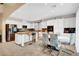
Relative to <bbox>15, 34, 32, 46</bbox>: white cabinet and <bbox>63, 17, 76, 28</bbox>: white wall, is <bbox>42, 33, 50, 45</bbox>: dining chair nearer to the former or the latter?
<bbox>15, 34, 32, 46</bbox>: white cabinet

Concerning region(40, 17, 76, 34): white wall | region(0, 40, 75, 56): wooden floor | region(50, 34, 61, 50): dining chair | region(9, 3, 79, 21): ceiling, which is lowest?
region(0, 40, 75, 56): wooden floor

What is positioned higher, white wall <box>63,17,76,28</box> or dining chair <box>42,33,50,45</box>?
white wall <box>63,17,76,28</box>

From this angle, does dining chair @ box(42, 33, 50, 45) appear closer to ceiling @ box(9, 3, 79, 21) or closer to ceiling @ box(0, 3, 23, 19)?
ceiling @ box(9, 3, 79, 21)

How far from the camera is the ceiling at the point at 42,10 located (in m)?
1.79

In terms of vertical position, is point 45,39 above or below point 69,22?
below

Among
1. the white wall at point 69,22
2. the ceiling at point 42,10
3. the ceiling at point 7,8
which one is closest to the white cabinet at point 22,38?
the ceiling at point 42,10

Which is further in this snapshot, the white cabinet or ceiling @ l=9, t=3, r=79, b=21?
the white cabinet

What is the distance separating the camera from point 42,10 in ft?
6.04

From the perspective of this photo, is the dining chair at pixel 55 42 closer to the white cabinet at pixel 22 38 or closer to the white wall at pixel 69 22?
the white wall at pixel 69 22

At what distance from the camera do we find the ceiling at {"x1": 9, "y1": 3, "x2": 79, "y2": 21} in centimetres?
179

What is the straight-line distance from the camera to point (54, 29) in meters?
1.87

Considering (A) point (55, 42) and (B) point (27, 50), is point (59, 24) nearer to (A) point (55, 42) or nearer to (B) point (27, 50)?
(A) point (55, 42)

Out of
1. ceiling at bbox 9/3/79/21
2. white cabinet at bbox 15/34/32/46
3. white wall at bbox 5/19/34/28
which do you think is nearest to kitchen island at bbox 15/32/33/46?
white cabinet at bbox 15/34/32/46

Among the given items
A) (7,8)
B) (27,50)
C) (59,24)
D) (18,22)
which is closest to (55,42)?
(59,24)
